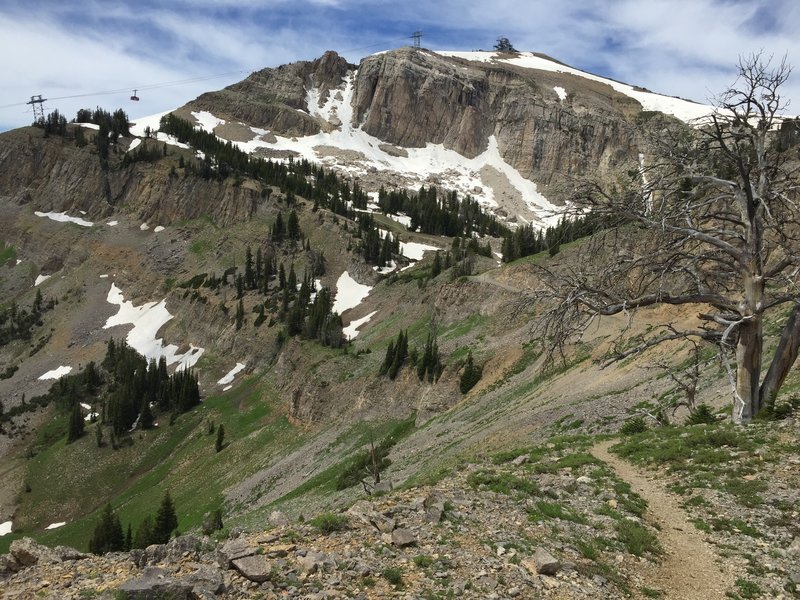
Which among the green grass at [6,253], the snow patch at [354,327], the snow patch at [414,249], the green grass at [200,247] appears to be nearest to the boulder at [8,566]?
the snow patch at [354,327]

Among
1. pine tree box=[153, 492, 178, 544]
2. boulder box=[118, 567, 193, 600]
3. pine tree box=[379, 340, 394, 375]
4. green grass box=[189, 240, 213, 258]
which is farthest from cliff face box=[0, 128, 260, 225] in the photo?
boulder box=[118, 567, 193, 600]

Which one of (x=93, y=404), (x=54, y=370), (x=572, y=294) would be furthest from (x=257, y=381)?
(x=572, y=294)

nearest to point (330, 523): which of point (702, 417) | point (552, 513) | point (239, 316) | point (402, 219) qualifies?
point (552, 513)

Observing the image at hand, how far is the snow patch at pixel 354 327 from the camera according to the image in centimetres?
9102

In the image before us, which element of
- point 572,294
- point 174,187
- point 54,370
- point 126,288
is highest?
point 174,187

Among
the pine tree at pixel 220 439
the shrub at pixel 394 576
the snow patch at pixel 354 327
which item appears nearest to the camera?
the shrub at pixel 394 576

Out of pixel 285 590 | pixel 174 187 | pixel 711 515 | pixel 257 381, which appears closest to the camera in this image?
pixel 285 590

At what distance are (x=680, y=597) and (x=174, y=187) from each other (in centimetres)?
16320

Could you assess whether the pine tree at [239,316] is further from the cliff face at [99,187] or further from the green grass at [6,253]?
the green grass at [6,253]

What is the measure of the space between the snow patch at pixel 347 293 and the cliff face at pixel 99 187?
42122 mm

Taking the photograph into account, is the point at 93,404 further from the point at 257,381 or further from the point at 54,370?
the point at 257,381

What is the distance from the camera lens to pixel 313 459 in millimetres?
51688

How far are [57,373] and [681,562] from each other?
420 ft

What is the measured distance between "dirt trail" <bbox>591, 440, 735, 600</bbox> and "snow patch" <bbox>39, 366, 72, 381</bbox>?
124 metres
